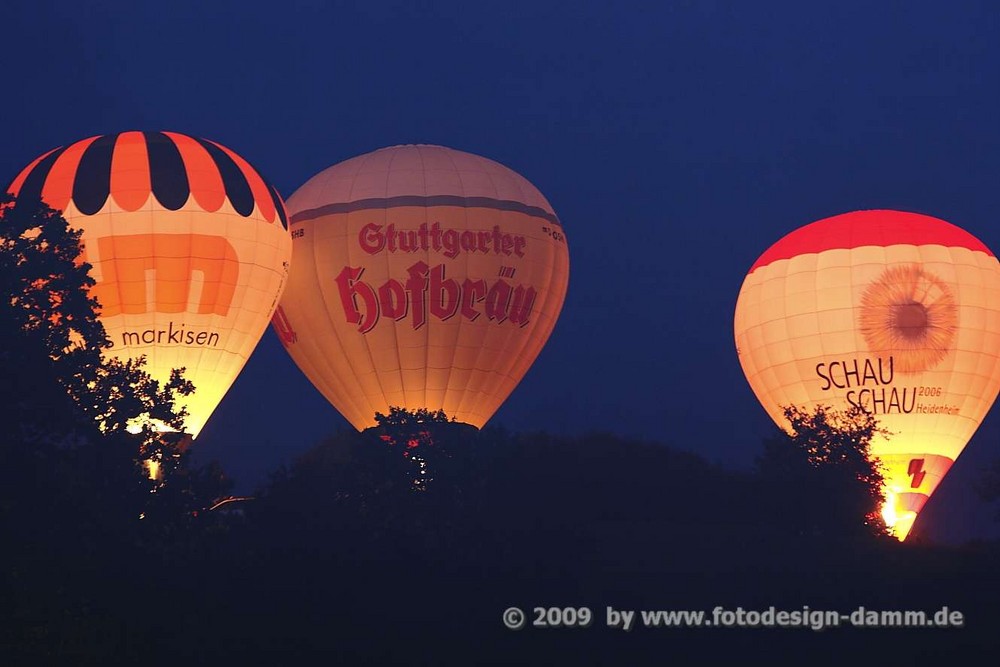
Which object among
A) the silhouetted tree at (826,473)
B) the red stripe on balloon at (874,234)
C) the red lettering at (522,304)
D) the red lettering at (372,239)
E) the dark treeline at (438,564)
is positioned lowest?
the dark treeline at (438,564)

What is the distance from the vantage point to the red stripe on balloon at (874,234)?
42.8 m

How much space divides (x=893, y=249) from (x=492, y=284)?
8441 millimetres

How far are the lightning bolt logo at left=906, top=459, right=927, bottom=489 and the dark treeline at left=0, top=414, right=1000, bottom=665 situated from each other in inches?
153

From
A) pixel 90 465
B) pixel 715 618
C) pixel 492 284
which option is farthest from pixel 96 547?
pixel 492 284

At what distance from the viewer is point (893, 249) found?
140 ft

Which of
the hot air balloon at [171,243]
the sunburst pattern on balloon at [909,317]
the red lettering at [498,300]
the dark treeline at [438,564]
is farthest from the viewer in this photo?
the sunburst pattern on balloon at [909,317]

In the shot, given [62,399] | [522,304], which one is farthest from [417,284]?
[62,399]

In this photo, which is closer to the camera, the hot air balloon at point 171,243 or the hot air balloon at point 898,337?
the hot air balloon at point 171,243

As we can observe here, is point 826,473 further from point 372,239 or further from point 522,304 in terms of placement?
point 372,239

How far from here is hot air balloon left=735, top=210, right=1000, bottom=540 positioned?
4194 centimetres

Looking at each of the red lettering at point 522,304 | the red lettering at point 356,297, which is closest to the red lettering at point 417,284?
the red lettering at point 356,297

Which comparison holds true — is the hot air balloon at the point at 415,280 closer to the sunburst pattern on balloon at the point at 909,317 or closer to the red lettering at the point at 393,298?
the red lettering at the point at 393,298

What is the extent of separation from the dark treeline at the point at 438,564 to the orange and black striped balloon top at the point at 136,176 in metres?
4.91

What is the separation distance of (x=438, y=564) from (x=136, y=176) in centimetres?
938
